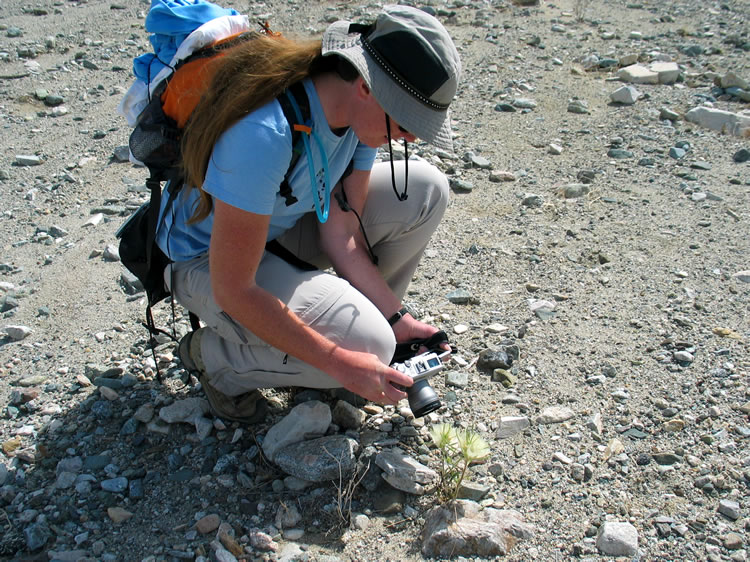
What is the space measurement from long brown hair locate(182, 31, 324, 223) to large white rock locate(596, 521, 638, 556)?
1.79 m

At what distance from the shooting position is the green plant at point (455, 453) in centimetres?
255

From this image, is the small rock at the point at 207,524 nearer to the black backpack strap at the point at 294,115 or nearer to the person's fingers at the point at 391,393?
the person's fingers at the point at 391,393

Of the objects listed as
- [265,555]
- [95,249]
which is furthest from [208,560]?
[95,249]

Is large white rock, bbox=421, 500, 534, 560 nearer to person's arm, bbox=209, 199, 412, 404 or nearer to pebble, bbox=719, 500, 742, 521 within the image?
person's arm, bbox=209, 199, 412, 404

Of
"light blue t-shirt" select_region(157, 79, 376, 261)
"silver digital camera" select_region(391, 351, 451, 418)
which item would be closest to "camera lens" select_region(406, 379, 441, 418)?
"silver digital camera" select_region(391, 351, 451, 418)

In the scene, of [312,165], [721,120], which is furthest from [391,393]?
[721,120]

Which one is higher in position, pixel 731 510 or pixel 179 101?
pixel 179 101

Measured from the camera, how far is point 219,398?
113 inches

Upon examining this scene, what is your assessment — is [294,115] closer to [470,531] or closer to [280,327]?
[280,327]

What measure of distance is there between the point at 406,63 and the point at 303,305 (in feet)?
3.11

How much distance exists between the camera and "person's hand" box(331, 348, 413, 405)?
2.45m

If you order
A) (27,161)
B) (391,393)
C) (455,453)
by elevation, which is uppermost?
(391,393)

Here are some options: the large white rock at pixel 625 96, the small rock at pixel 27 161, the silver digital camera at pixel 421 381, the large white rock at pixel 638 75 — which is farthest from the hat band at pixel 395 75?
the large white rock at pixel 638 75

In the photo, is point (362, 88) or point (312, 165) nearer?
point (362, 88)
